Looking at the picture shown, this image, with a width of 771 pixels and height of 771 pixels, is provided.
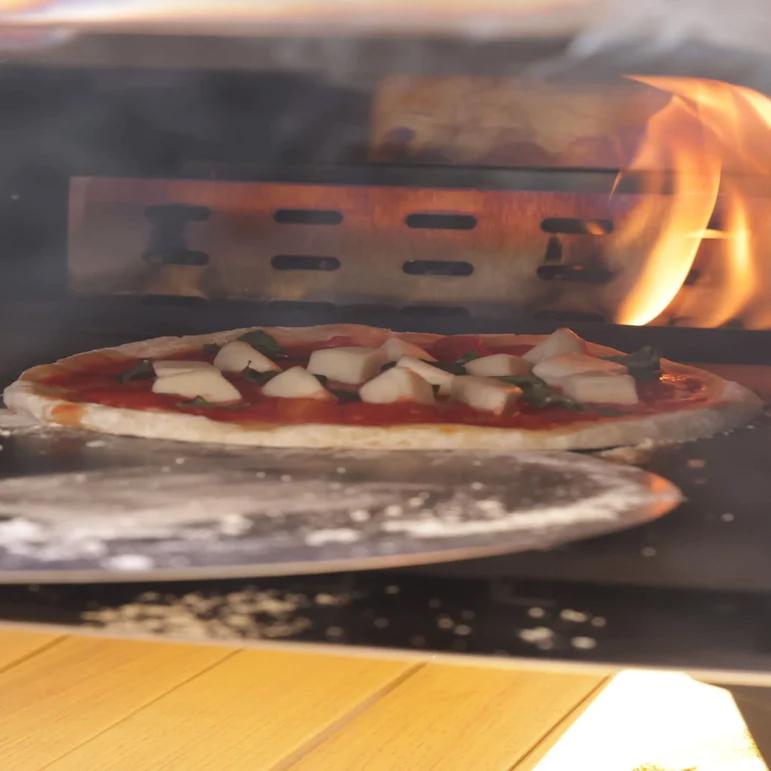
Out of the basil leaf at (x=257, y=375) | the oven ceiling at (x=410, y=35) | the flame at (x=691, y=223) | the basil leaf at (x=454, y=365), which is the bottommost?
the basil leaf at (x=257, y=375)

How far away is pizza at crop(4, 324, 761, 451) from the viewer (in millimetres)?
1003

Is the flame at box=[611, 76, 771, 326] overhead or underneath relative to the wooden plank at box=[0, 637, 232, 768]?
A: overhead

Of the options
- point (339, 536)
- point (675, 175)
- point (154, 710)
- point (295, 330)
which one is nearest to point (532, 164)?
point (675, 175)

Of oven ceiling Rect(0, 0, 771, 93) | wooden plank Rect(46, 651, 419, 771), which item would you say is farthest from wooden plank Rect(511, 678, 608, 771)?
oven ceiling Rect(0, 0, 771, 93)

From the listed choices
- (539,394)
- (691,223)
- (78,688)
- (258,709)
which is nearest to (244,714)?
(258,709)

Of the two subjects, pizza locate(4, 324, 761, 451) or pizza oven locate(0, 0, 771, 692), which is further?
pizza locate(4, 324, 761, 451)

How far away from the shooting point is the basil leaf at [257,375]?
3.77 ft

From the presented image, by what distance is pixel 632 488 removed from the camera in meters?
0.88

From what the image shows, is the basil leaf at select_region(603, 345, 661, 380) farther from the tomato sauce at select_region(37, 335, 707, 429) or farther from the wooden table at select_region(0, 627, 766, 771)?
the wooden table at select_region(0, 627, 766, 771)

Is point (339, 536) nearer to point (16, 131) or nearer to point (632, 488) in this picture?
point (632, 488)

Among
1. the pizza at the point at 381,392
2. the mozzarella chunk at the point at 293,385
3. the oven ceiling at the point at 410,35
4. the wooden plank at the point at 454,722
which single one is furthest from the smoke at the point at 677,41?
the wooden plank at the point at 454,722

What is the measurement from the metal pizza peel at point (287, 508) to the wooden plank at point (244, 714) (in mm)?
204

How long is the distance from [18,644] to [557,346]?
511 mm

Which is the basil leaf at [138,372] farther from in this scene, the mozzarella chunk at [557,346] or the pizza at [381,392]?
the mozzarella chunk at [557,346]
